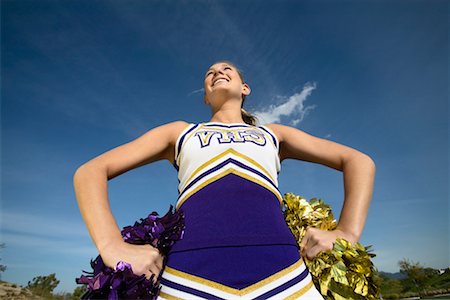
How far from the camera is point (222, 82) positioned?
10.2 ft

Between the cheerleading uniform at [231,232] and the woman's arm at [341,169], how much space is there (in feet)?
0.93

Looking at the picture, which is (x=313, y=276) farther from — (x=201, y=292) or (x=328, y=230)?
(x=201, y=292)

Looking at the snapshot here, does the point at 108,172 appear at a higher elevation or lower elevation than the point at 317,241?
higher

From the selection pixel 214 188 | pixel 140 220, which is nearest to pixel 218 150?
pixel 214 188

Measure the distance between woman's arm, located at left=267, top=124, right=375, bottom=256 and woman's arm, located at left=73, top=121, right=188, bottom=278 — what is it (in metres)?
1.05

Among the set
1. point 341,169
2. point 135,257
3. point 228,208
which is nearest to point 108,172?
point 135,257

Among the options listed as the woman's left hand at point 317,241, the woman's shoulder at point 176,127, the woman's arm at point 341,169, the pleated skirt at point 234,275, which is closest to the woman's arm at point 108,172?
the woman's shoulder at point 176,127

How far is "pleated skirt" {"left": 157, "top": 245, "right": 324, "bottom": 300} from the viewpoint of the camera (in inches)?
59.6

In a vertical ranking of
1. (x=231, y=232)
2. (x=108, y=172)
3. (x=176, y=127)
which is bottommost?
(x=231, y=232)

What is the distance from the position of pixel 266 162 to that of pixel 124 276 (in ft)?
4.14

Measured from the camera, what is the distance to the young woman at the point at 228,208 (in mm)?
1563

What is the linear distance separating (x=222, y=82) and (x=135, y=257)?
2.08 metres

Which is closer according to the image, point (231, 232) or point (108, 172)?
point (231, 232)

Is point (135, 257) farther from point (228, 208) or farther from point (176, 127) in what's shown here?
point (176, 127)
